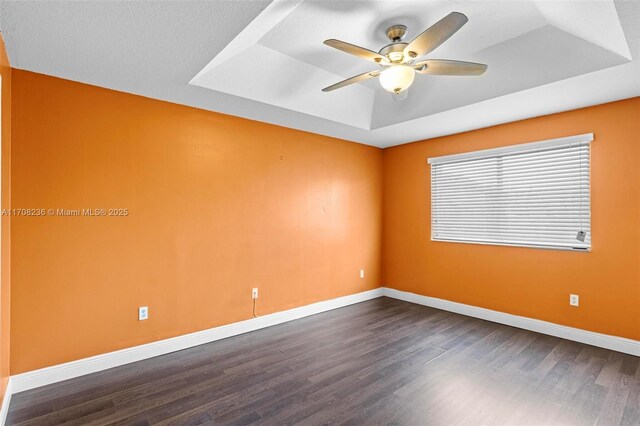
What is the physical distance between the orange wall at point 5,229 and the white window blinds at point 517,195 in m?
4.36

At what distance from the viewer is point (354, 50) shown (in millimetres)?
2031

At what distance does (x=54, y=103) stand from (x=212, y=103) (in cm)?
122

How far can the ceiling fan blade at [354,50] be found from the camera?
193 centimetres

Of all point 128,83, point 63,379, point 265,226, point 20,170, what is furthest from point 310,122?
point 63,379

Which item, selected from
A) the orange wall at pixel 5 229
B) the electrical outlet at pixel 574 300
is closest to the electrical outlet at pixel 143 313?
the orange wall at pixel 5 229

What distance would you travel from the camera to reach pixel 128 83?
2664 mm

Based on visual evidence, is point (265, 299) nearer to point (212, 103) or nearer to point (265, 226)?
point (265, 226)

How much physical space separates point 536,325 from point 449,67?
298cm

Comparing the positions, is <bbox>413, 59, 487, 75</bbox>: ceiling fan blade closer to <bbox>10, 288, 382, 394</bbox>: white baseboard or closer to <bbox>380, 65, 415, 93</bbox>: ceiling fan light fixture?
<bbox>380, 65, 415, 93</bbox>: ceiling fan light fixture

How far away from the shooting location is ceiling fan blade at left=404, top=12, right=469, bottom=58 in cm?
168

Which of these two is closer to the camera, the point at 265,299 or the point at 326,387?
the point at 326,387

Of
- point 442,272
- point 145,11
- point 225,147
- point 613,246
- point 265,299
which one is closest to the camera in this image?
point 145,11

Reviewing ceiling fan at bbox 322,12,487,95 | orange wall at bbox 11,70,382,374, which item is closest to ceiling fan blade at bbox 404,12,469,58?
ceiling fan at bbox 322,12,487,95

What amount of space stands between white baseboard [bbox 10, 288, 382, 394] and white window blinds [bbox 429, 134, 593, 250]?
7.14 feet
